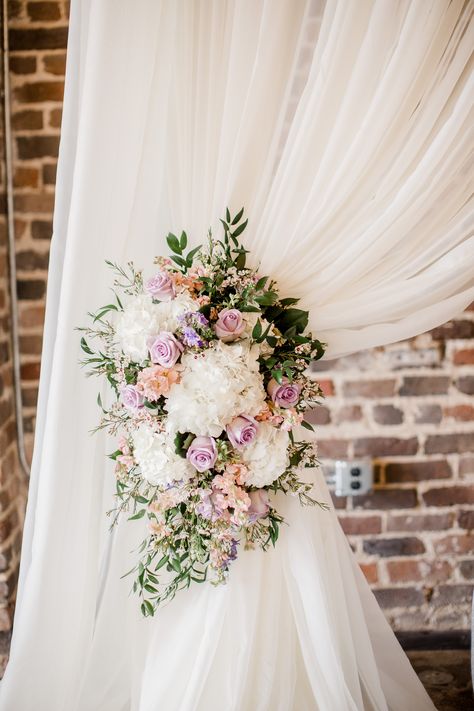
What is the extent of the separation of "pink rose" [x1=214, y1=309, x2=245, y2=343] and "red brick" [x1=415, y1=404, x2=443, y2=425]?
0.89m

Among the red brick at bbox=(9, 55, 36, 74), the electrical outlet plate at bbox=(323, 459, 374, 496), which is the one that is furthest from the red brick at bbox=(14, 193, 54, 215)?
the electrical outlet plate at bbox=(323, 459, 374, 496)

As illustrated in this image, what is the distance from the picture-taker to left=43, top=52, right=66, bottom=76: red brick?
60.2 inches

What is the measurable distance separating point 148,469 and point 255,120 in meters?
0.71

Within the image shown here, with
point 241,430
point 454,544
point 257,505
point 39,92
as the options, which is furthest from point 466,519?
point 39,92

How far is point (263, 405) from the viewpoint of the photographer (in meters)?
1.06

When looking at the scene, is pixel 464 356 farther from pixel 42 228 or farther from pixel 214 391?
pixel 42 228

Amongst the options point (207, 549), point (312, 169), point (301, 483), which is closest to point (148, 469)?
point (207, 549)

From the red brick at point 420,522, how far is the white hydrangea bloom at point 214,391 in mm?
953

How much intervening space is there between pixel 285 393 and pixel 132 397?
286 millimetres

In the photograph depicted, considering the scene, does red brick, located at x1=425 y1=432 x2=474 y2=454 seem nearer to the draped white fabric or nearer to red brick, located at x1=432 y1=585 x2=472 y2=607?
red brick, located at x1=432 y1=585 x2=472 y2=607

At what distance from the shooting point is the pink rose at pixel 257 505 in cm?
108

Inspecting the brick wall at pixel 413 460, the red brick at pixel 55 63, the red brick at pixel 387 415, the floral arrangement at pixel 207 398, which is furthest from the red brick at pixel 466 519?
the red brick at pixel 55 63

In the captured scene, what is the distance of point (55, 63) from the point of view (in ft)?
5.03

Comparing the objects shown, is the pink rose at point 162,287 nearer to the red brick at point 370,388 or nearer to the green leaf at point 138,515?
the green leaf at point 138,515
